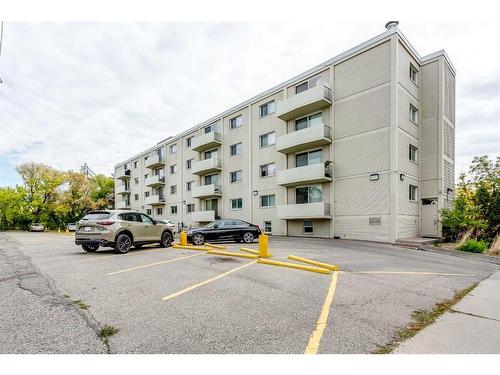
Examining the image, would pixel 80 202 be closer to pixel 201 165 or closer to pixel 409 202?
pixel 201 165

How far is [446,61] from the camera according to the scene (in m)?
18.4

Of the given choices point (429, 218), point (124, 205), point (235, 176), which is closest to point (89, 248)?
point (235, 176)

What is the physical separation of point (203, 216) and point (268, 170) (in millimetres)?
9360

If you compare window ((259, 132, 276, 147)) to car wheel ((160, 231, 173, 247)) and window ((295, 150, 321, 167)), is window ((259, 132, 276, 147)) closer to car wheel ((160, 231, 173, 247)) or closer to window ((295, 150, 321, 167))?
window ((295, 150, 321, 167))

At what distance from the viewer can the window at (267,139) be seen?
2261 cm

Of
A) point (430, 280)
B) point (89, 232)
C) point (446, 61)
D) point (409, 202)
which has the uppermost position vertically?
point (446, 61)

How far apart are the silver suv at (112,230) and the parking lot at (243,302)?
6.25ft

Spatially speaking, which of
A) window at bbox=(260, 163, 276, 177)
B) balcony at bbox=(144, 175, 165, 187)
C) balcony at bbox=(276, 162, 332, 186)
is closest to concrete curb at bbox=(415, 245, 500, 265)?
balcony at bbox=(276, 162, 332, 186)

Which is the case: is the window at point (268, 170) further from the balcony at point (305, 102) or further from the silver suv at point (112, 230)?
the silver suv at point (112, 230)

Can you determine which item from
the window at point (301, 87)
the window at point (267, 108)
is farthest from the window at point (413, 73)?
the window at point (267, 108)

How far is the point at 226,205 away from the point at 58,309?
73.2 feet

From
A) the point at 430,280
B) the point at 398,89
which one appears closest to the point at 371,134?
the point at 398,89

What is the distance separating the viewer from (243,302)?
4613 mm

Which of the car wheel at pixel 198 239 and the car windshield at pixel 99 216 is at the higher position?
the car windshield at pixel 99 216
